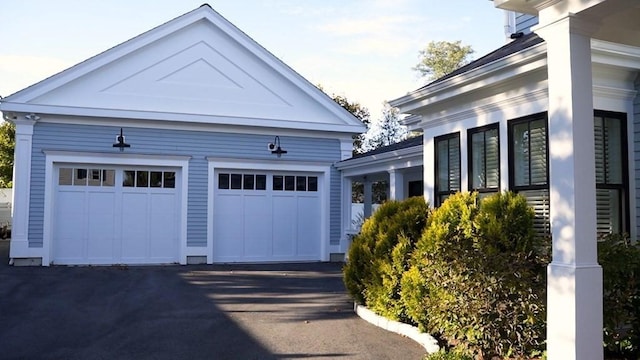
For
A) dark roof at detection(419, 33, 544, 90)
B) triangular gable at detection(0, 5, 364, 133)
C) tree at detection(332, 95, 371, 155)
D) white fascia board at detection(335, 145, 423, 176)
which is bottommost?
white fascia board at detection(335, 145, 423, 176)

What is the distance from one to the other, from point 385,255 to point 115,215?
882cm

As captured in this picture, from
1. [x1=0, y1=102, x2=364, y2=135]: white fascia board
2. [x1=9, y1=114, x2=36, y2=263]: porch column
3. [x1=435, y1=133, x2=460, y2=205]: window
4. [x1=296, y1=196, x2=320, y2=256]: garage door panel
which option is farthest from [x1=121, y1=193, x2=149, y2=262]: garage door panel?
[x1=435, y1=133, x2=460, y2=205]: window

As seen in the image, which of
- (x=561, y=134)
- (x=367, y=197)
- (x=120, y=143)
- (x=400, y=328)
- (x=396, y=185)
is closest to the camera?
(x=561, y=134)

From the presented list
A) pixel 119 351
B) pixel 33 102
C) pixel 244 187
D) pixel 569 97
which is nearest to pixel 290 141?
pixel 244 187

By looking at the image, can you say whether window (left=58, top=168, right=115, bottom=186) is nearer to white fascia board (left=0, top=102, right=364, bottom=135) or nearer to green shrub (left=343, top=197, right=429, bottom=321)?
white fascia board (left=0, top=102, right=364, bottom=135)

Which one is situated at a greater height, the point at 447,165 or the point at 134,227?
the point at 447,165

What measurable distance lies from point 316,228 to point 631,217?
1016cm

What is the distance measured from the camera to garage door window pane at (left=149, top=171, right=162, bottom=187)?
46.6ft

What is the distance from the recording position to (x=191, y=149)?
47.4 feet

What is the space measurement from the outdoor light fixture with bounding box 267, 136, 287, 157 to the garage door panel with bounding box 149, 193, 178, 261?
2.96 meters

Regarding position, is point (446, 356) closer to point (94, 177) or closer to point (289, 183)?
point (289, 183)

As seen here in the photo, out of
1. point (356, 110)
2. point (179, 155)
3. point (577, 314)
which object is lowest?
point (577, 314)

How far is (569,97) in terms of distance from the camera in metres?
4.32

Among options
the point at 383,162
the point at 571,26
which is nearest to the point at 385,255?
the point at 571,26
